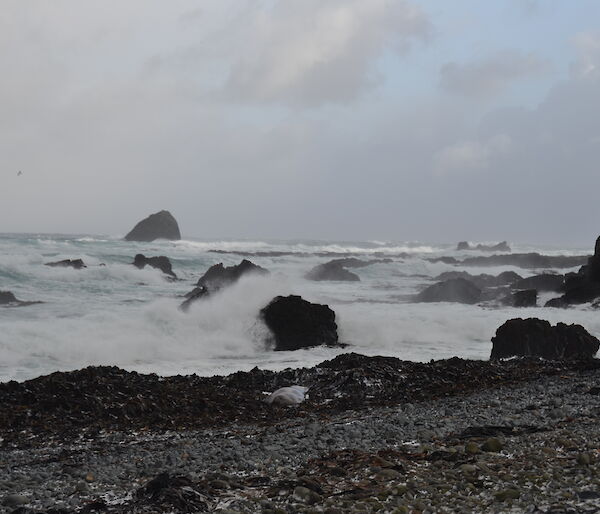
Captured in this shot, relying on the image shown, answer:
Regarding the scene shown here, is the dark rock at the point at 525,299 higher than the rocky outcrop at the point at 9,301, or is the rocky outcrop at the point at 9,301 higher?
the dark rock at the point at 525,299

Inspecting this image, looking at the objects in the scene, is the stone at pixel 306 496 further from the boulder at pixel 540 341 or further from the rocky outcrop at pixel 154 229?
the rocky outcrop at pixel 154 229

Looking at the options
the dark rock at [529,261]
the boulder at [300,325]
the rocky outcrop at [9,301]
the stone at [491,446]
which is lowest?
the rocky outcrop at [9,301]

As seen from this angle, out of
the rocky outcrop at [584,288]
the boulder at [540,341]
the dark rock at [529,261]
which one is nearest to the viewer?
the boulder at [540,341]

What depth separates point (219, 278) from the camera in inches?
1192

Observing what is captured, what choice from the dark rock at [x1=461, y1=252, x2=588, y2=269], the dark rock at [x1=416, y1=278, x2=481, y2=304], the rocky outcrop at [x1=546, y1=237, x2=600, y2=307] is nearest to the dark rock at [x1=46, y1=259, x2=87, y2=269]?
the dark rock at [x1=416, y1=278, x2=481, y2=304]

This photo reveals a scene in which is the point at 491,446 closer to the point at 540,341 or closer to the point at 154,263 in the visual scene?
the point at 540,341

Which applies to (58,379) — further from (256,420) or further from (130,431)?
(256,420)

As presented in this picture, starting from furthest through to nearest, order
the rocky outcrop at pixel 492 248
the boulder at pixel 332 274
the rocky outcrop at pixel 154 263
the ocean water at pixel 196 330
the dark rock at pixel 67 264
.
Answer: the rocky outcrop at pixel 492 248, the boulder at pixel 332 274, the rocky outcrop at pixel 154 263, the dark rock at pixel 67 264, the ocean water at pixel 196 330

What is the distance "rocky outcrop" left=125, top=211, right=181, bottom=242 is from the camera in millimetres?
95875

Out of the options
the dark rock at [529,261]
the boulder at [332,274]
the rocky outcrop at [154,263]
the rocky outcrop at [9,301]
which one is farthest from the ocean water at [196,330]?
the dark rock at [529,261]

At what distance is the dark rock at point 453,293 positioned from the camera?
3216 cm

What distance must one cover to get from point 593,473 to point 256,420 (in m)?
5.96

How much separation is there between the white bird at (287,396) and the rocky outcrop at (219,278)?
35.9ft

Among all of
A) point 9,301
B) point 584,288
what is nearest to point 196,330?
point 9,301
